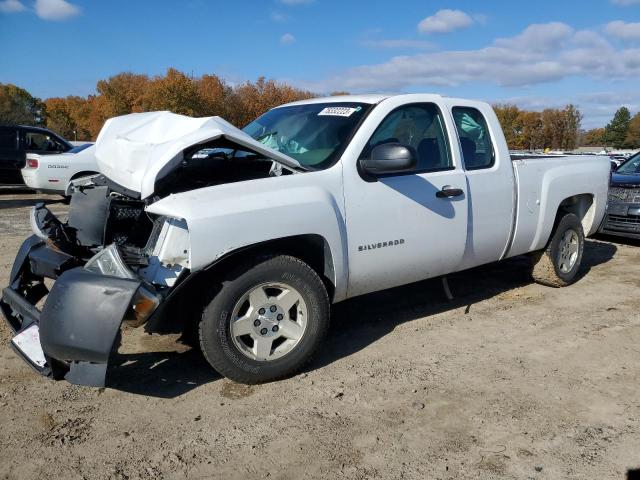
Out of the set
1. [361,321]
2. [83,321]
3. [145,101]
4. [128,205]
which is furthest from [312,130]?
[145,101]

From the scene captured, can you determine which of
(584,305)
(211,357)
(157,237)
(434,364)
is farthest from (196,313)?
(584,305)

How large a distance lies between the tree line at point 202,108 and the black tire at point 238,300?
67.2m

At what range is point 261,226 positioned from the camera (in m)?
3.39

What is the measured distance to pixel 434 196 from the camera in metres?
4.29

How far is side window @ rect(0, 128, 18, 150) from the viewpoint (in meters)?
14.2

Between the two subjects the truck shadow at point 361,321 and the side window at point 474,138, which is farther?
the side window at point 474,138

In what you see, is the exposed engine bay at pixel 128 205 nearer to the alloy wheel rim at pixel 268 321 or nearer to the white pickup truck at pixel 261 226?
the white pickup truck at pixel 261 226

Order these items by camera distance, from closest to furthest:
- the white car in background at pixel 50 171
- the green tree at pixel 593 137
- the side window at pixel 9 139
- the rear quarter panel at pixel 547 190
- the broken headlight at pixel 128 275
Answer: the broken headlight at pixel 128 275 → the rear quarter panel at pixel 547 190 → the white car in background at pixel 50 171 → the side window at pixel 9 139 → the green tree at pixel 593 137

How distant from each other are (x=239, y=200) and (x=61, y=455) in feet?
5.49

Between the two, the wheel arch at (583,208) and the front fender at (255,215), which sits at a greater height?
the front fender at (255,215)

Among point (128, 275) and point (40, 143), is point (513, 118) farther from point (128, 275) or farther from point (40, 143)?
point (128, 275)

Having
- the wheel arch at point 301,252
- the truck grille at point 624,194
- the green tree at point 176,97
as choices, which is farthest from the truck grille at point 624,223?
the green tree at point 176,97

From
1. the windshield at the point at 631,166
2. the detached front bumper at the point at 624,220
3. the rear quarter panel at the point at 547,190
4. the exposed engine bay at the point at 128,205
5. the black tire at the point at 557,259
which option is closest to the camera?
the exposed engine bay at the point at 128,205

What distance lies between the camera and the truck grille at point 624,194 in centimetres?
820
